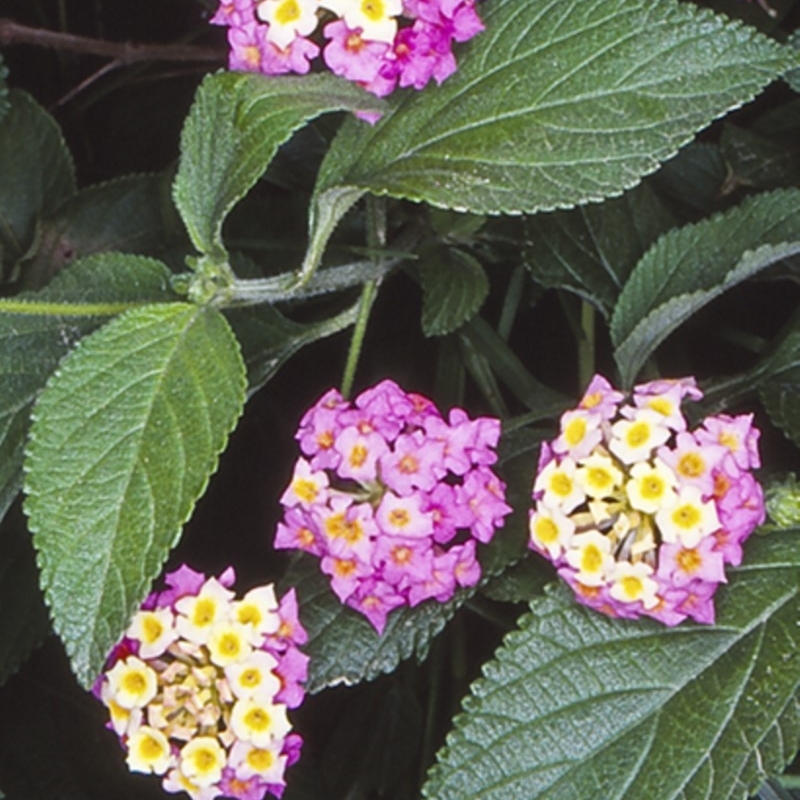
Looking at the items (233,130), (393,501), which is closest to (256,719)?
(393,501)

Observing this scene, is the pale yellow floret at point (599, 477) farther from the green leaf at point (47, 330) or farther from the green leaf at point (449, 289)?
the green leaf at point (47, 330)

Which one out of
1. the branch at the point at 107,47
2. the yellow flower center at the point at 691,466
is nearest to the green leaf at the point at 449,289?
the yellow flower center at the point at 691,466

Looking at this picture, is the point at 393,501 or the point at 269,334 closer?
the point at 393,501

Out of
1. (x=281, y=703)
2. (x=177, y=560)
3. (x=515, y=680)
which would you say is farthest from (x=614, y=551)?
(x=177, y=560)

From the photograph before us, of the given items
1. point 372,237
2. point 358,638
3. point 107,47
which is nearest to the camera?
point 358,638

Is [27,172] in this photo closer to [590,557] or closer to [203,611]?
[203,611]

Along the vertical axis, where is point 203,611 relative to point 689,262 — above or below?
below

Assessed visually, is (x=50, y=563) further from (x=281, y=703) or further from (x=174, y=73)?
(x=174, y=73)
